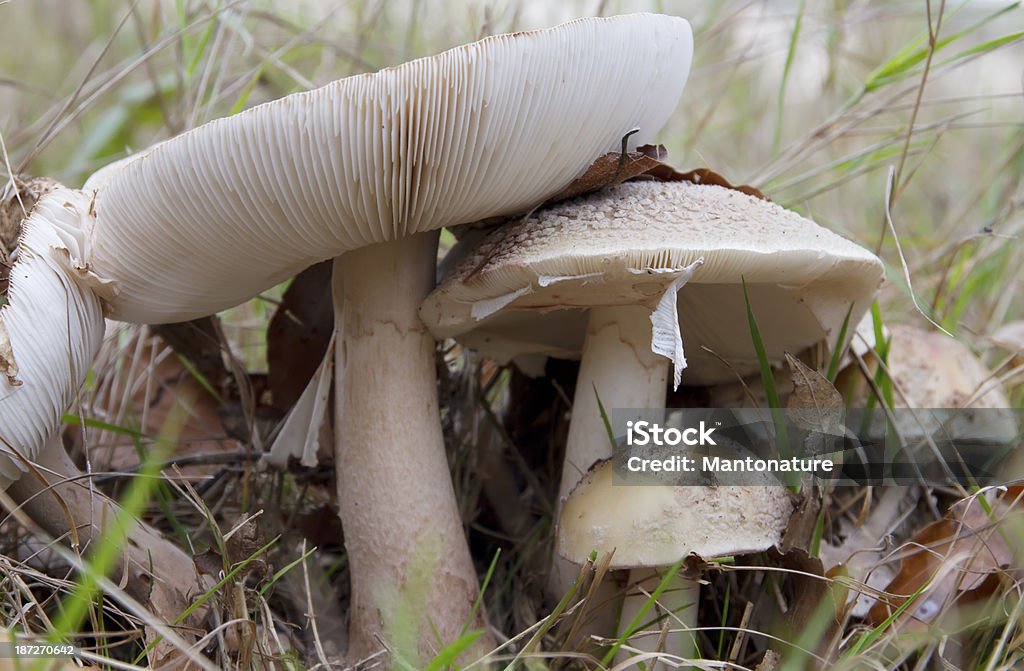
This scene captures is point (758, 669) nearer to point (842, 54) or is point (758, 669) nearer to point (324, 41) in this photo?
point (324, 41)

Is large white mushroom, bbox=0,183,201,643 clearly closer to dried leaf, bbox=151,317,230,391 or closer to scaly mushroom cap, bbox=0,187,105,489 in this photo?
scaly mushroom cap, bbox=0,187,105,489

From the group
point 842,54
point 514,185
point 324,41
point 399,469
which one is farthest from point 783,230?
point 842,54

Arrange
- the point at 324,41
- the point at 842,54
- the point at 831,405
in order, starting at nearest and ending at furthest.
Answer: the point at 831,405
the point at 324,41
the point at 842,54

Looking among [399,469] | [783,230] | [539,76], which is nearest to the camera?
[539,76]

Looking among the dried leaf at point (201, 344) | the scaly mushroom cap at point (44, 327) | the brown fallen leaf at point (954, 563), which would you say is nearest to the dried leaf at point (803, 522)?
the brown fallen leaf at point (954, 563)

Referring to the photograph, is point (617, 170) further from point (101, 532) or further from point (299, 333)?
point (101, 532)
